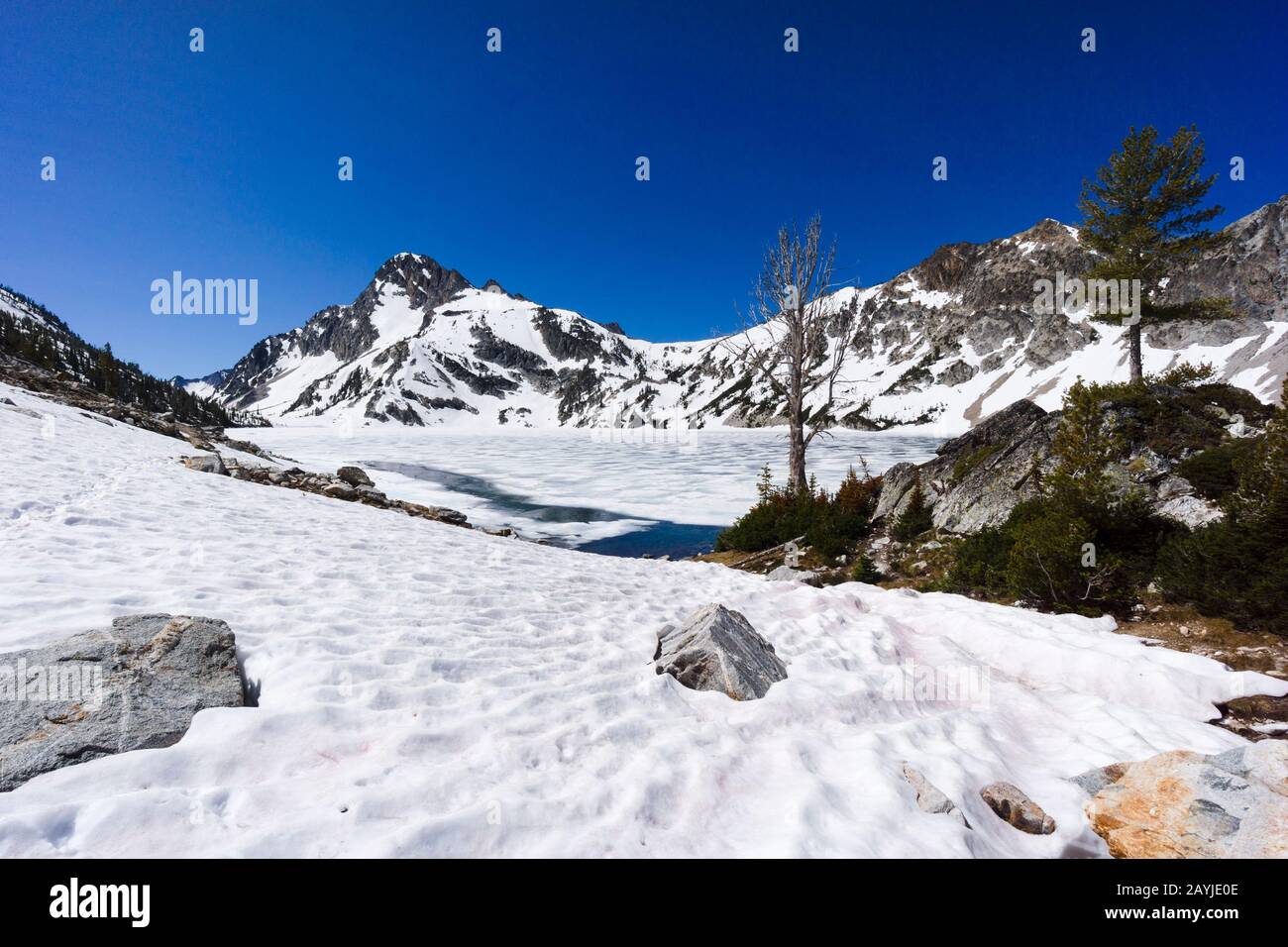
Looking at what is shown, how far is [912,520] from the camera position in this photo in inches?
526

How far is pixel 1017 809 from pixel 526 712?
343 cm

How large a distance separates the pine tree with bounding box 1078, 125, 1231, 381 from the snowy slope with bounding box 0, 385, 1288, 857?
22363 mm

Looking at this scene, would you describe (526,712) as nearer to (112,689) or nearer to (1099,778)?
(112,689)

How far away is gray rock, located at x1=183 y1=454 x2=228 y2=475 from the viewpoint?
43.4 ft

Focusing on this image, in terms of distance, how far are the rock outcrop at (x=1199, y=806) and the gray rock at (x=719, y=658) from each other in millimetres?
2522

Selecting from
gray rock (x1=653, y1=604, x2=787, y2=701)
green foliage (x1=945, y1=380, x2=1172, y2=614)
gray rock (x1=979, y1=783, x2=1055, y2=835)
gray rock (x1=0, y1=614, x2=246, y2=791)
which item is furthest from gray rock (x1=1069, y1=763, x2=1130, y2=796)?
gray rock (x1=0, y1=614, x2=246, y2=791)

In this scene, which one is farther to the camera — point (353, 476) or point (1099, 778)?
point (353, 476)

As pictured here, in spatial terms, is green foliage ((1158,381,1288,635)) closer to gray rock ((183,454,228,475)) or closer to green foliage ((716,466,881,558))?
green foliage ((716,466,881,558))

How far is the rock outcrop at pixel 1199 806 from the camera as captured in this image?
9.24 ft

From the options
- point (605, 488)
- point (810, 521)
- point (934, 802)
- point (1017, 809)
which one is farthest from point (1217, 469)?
point (605, 488)

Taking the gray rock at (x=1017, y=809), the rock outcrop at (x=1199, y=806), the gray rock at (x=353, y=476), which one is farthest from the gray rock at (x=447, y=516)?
the rock outcrop at (x=1199, y=806)

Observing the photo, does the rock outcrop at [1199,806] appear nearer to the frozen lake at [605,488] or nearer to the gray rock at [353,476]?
the frozen lake at [605,488]
